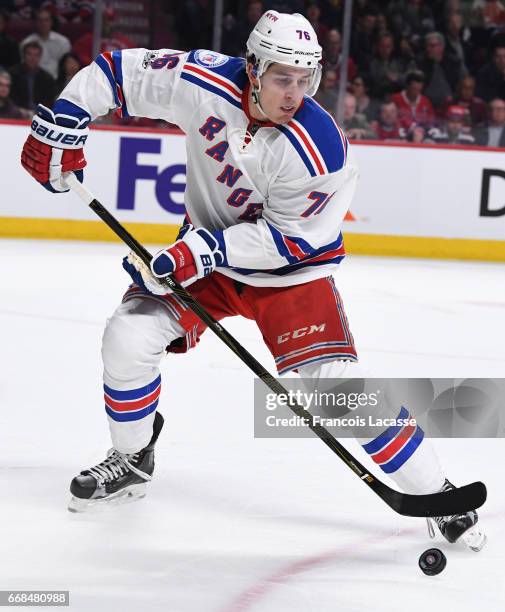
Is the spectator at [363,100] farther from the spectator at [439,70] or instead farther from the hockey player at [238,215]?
the hockey player at [238,215]

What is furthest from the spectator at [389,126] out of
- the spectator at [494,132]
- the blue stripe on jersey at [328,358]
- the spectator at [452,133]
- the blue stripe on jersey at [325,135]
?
the blue stripe on jersey at [328,358]

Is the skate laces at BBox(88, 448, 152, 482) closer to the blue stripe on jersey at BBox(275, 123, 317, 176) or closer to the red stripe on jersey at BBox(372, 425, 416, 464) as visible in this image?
the red stripe on jersey at BBox(372, 425, 416, 464)

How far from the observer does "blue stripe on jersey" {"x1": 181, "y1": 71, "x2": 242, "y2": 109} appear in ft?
8.51

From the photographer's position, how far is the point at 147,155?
268 inches

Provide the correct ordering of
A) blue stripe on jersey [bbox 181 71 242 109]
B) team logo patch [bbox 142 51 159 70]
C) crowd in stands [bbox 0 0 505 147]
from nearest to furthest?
1. blue stripe on jersey [bbox 181 71 242 109]
2. team logo patch [bbox 142 51 159 70]
3. crowd in stands [bbox 0 0 505 147]

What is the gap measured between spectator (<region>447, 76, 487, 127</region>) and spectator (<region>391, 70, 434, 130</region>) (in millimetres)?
171

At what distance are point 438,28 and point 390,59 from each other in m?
0.39

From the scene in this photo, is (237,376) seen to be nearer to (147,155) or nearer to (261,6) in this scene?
(147,155)

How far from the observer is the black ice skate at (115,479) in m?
2.67

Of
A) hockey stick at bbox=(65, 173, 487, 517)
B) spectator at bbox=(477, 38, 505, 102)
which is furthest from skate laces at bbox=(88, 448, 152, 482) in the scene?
spectator at bbox=(477, 38, 505, 102)

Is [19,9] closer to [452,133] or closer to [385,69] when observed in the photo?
[385,69]

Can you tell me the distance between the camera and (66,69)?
6.94 m

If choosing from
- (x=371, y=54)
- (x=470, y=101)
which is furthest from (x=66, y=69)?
(x=470, y=101)

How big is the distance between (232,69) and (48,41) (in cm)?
472
